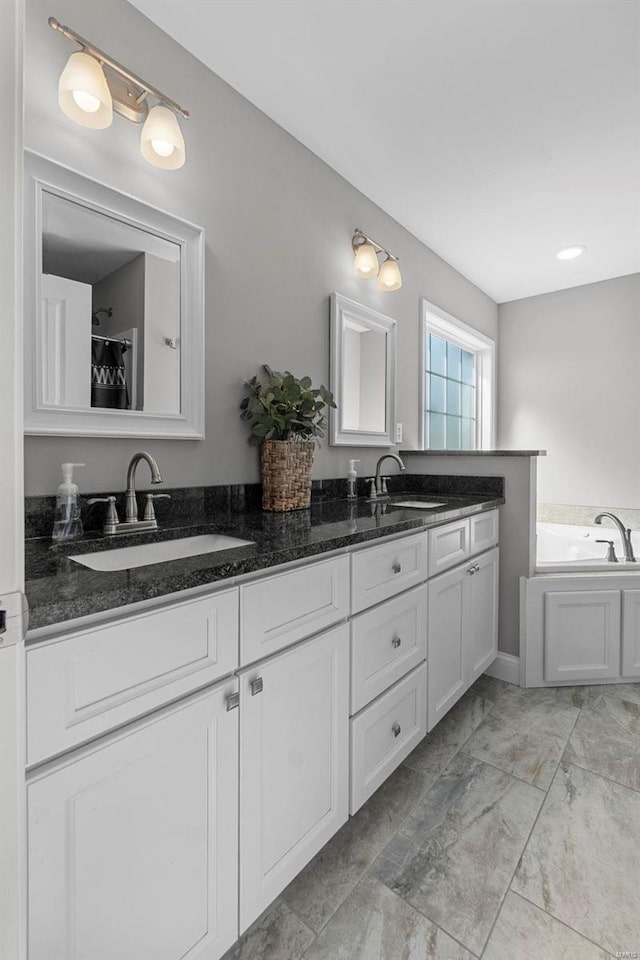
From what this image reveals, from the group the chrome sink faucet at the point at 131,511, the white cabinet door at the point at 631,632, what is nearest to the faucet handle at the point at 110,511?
the chrome sink faucet at the point at 131,511

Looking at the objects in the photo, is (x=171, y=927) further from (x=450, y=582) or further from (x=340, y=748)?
(x=450, y=582)

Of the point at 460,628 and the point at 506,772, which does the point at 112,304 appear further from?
the point at 506,772

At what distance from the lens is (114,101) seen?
4.22ft

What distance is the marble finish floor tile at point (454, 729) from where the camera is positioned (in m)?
1.66

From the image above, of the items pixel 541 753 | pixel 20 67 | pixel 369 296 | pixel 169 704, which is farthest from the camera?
pixel 369 296

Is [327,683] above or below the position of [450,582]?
below

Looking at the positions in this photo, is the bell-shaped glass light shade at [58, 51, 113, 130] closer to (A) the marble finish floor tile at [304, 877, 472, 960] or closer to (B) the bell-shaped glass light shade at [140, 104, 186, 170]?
(B) the bell-shaped glass light shade at [140, 104, 186, 170]

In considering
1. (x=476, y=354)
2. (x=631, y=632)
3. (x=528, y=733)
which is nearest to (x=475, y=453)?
(x=631, y=632)

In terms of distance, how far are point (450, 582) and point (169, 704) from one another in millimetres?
1227

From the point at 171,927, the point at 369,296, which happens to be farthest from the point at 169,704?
the point at 369,296

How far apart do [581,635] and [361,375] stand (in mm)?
1644

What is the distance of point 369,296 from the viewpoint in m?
2.37

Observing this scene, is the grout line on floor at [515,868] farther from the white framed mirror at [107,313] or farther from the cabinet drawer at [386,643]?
the white framed mirror at [107,313]

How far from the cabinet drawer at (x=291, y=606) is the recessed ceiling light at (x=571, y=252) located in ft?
9.28
